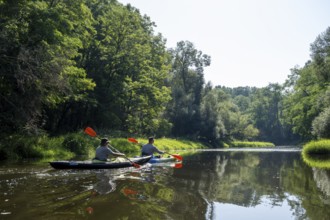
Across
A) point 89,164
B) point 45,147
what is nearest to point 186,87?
point 45,147

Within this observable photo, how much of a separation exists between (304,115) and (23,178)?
49.1 meters

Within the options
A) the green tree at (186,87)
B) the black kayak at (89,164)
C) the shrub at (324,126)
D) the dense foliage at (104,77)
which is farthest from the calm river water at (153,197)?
the green tree at (186,87)

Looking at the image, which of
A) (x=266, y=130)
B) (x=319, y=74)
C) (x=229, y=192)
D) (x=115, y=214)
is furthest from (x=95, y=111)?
(x=266, y=130)

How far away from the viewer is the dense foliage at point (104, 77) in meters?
16.7

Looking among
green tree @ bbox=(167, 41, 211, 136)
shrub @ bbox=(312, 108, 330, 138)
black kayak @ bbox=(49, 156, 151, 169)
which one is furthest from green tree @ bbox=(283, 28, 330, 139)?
black kayak @ bbox=(49, 156, 151, 169)

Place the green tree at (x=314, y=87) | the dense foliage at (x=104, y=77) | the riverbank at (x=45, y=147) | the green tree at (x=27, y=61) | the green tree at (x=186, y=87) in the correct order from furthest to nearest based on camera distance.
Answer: the green tree at (x=186, y=87) < the green tree at (x=314, y=87) < the riverbank at (x=45, y=147) < the dense foliage at (x=104, y=77) < the green tree at (x=27, y=61)

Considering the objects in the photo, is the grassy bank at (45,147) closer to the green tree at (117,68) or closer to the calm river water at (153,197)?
the calm river water at (153,197)

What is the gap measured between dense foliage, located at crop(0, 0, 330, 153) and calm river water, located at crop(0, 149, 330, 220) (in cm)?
574

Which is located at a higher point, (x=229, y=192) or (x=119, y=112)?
(x=119, y=112)

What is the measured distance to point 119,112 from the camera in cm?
3638

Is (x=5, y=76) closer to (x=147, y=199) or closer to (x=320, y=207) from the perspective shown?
(x=147, y=199)

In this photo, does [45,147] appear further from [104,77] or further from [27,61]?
[104,77]

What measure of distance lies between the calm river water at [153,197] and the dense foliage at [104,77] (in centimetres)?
574

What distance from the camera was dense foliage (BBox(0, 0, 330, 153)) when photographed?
658 inches
